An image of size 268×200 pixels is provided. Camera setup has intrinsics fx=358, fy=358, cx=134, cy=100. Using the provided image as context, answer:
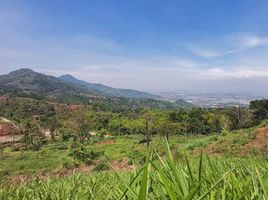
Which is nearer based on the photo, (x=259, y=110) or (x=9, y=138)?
(x=259, y=110)

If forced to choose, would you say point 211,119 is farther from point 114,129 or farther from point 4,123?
point 4,123

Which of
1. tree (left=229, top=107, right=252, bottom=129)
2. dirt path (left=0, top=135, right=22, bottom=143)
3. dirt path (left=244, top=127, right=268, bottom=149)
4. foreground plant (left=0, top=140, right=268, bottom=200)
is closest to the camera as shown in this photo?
foreground plant (left=0, top=140, right=268, bottom=200)

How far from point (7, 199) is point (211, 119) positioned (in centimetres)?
8406

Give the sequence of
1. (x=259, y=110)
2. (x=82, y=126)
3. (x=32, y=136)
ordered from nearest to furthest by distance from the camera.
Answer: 1. (x=259, y=110)
2. (x=32, y=136)
3. (x=82, y=126)

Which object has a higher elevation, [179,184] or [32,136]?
[179,184]

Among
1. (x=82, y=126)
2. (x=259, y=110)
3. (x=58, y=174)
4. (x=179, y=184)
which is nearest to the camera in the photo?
(x=179, y=184)

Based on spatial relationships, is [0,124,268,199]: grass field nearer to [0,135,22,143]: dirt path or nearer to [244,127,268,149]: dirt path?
[244,127,268,149]: dirt path

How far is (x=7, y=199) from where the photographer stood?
1428mm

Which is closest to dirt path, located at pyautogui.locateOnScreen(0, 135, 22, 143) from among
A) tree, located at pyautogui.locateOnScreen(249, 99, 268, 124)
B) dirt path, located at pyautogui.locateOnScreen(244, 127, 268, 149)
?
tree, located at pyautogui.locateOnScreen(249, 99, 268, 124)

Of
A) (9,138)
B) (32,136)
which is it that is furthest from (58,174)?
(9,138)

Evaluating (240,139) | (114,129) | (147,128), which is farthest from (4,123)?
(240,139)

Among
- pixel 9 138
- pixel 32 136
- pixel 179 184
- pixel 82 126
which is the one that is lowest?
pixel 9 138

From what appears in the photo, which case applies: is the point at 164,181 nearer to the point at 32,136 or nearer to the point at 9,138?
the point at 32,136

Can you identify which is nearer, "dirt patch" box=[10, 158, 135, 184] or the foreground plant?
the foreground plant
